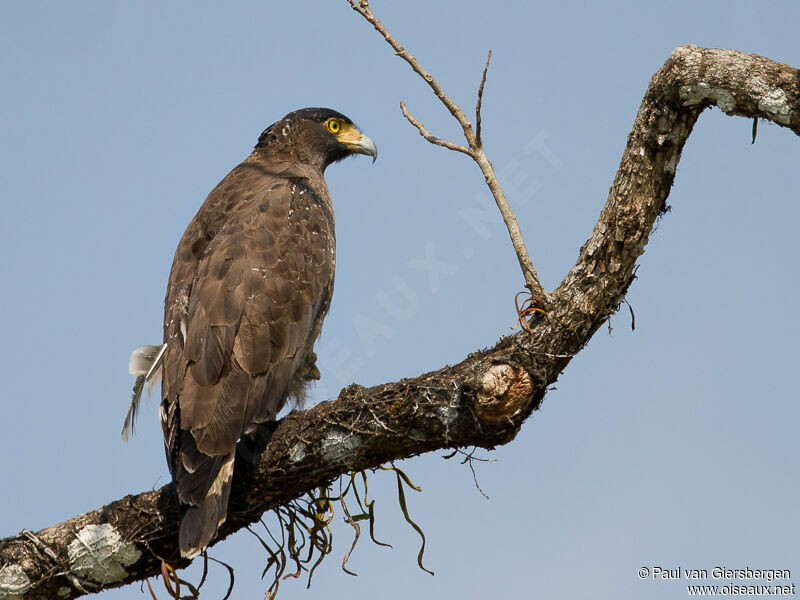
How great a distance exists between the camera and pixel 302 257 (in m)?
5.54

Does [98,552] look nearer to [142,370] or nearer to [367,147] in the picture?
[142,370]

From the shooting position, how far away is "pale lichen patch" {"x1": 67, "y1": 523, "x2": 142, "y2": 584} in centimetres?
446

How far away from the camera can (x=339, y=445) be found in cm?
448

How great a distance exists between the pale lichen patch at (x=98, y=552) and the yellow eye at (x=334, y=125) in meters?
4.04

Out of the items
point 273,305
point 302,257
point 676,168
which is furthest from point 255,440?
point 676,168

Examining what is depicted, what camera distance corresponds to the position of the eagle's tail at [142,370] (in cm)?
515

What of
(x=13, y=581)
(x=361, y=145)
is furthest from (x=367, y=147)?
(x=13, y=581)

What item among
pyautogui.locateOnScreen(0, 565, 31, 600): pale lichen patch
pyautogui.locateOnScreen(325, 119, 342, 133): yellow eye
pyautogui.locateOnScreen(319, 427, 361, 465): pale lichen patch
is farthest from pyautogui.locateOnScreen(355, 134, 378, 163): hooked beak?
pyautogui.locateOnScreen(0, 565, 31, 600): pale lichen patch

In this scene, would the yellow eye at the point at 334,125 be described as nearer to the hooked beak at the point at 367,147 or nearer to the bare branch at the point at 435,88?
the hooked beak at the point at 367,147

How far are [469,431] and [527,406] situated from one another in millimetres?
310

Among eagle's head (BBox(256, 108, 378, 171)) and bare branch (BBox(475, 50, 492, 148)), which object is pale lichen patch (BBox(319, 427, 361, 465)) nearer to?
bare branch (BBox(475, 50, 492, 148))

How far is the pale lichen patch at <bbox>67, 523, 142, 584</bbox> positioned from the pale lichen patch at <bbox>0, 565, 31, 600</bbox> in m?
0.25

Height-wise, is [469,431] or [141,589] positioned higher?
[469,431]

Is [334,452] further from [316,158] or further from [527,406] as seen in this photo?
[316,158]
